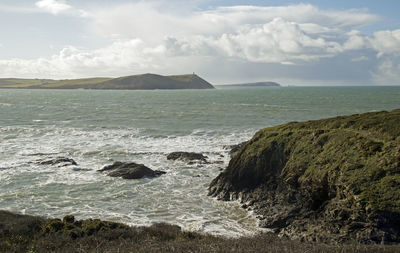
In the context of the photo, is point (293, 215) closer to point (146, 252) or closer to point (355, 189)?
point (355, 189)

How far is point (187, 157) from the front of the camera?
Result: 33500mm

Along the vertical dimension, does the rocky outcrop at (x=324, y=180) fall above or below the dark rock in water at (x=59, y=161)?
above

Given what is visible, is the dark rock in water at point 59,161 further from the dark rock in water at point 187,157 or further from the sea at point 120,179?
the dark rock in water at point 187,157

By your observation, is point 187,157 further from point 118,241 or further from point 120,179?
point 118,241

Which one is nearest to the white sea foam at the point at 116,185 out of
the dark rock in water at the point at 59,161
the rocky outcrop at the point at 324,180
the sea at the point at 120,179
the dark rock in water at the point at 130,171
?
the sea at the point at 120,179

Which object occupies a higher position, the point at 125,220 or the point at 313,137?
the point at 313,137

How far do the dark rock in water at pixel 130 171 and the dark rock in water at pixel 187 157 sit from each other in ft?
15.4

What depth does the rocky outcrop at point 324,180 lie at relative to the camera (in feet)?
47.9

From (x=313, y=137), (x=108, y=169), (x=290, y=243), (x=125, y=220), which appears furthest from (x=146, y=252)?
(x=108, y=169)

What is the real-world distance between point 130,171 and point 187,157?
7203 millimetres

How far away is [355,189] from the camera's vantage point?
52.5ft

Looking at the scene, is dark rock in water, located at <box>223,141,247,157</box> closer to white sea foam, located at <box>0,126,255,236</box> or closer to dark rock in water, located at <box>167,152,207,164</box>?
white sea foam, located at <box>0,126,255,236</box>

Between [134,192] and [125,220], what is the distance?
529cm

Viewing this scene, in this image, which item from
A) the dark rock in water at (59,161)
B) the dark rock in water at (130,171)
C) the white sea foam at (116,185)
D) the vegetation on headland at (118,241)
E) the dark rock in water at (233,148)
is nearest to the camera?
the vegetation on headland at (118,241)
